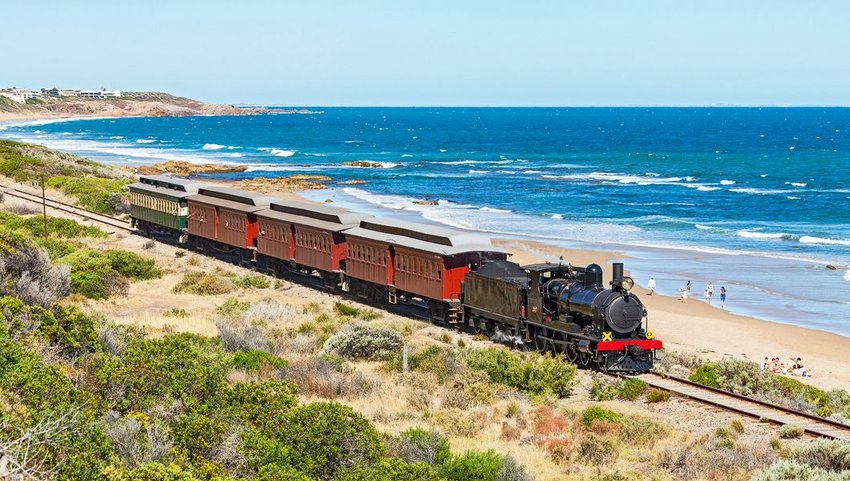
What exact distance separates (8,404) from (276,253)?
2426 cm

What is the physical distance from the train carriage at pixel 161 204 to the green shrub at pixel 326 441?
31.4 m

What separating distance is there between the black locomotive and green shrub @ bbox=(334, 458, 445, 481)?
1062 centimetres

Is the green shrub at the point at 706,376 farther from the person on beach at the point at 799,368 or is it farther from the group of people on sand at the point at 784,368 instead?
the person on beach at the point at 799,368

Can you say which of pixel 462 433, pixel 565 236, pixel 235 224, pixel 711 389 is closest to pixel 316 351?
pixel 462 433

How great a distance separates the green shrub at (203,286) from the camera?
33.1m

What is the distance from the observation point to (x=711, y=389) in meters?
20.9

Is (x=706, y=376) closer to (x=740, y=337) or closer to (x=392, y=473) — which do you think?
(x=740, y=337)

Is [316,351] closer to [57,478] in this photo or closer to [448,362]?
[448,362]

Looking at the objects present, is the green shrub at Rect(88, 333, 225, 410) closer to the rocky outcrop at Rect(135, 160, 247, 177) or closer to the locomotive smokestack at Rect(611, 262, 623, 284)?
the locomotive smokestack at Rect(611, 262, 623, 284)

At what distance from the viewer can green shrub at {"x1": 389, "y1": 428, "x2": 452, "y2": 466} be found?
14.6 meters

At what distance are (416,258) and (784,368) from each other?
10.4 m

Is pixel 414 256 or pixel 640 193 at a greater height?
pixel 414 256

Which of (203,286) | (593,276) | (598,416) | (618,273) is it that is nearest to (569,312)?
(593,276)

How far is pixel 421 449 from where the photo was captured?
48.5ft
